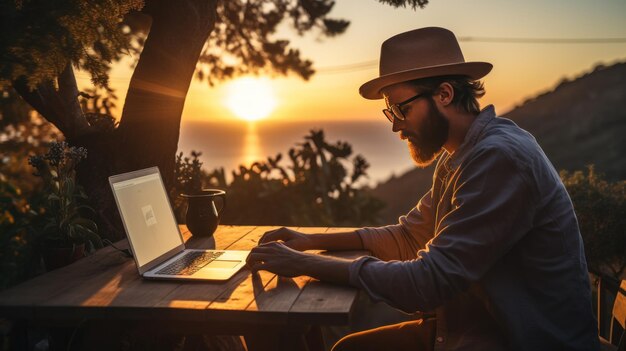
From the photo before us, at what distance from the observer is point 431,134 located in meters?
2.22

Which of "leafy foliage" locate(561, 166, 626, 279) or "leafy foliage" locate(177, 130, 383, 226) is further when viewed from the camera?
"leafy foliage" locate(177, 130, 383, 226)

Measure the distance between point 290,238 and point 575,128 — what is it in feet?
45.9

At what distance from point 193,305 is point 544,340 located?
126cm

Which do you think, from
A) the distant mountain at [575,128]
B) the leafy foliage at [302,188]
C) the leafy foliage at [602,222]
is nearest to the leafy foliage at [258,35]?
the leafy foliage at [302,188]

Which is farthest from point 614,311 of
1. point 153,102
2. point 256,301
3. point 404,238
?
point 153,102

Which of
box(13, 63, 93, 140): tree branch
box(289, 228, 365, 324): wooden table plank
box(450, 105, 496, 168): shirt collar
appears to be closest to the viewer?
box(289, 228, 365, 324): wooden table plank

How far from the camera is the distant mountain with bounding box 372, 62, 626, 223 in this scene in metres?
10.9

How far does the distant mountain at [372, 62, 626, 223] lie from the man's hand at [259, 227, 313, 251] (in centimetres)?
715

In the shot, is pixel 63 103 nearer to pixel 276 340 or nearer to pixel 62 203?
pixel 62 203

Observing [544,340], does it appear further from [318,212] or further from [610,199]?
[318,212]

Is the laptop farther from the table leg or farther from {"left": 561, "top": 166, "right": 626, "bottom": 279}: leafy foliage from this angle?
{"left": 561, "top": 166, "right": 626, "bottom": 279}: leafy foliage

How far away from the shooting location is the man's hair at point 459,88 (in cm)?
220

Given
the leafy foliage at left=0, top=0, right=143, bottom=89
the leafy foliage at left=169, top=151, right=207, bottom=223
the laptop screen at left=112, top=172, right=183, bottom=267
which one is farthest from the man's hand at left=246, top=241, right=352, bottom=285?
the leafy foliage at left=169, top=151, right=207, bottom=223

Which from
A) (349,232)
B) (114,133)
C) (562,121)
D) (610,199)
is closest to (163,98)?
(114,133)
